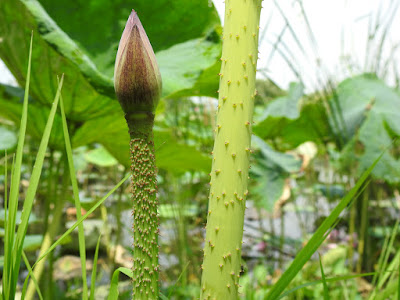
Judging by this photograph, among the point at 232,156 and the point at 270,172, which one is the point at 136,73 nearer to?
the point at 232,156

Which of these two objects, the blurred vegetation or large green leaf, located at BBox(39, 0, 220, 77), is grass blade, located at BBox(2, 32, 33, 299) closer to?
the blurred vegetation

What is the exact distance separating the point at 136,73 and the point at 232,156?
2.9 inches

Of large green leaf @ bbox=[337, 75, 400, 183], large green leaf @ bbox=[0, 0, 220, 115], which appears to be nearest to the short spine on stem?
large green leaf @ bbox=[0, 0, 220, 115]

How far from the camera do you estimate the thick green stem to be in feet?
0.65

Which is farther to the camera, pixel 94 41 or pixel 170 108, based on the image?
pixel 170 108

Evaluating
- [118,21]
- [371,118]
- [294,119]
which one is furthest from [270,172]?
[118,21]

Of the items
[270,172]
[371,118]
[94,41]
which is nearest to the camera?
[94,41]

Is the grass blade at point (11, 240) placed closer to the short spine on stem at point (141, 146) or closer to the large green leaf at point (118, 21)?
the short spine on stem at point (141, 146)

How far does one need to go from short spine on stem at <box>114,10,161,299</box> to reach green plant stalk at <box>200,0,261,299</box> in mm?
40

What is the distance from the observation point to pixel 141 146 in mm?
201

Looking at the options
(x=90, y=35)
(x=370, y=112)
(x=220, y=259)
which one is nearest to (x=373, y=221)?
(x=370, y=112)

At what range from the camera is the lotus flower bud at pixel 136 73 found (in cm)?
20

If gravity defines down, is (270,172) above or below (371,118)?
below

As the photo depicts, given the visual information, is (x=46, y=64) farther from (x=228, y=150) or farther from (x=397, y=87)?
(x=397, y=87)
